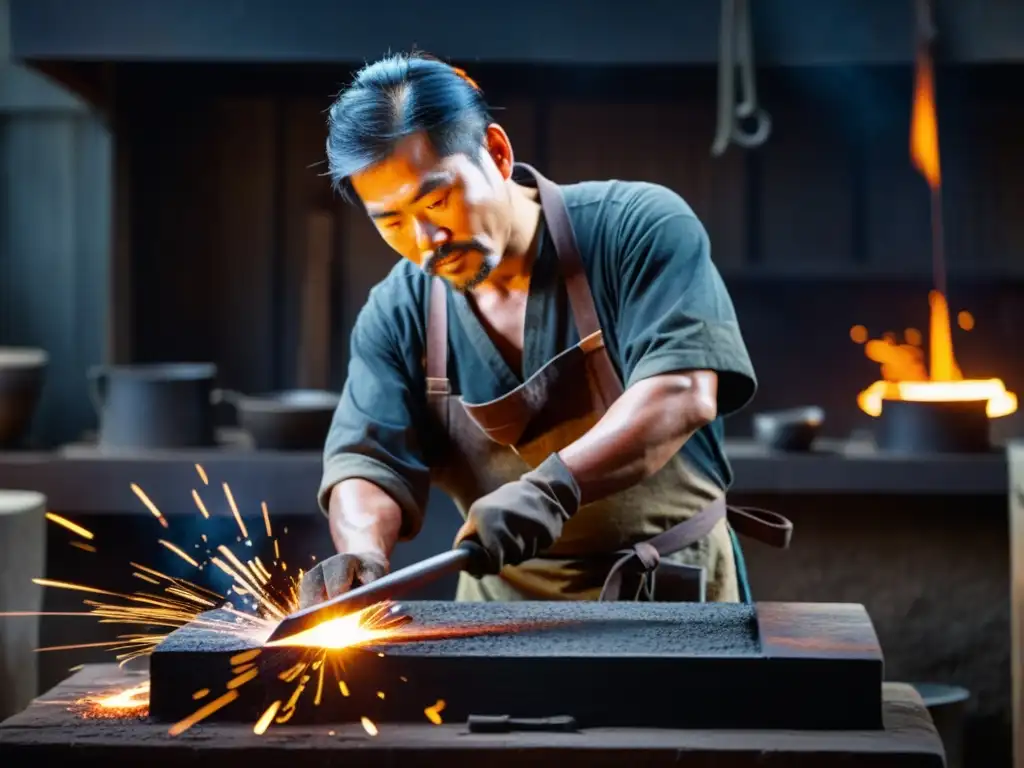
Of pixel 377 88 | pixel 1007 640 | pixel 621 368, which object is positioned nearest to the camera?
pixel 377 88

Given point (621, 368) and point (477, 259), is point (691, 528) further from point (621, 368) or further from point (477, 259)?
point (477, 259)

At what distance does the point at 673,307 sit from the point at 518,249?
0.37m

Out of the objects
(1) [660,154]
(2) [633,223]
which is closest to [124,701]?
(2) [633,223]

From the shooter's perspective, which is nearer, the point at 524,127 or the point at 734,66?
the point at 734,66

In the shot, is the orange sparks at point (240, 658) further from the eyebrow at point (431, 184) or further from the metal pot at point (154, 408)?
the metal pot at point (154, 408)

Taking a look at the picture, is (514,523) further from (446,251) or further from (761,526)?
(761,526)

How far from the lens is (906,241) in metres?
5.43

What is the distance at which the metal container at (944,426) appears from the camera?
459cm

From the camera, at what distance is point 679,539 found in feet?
9.48

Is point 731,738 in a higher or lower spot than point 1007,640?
higher

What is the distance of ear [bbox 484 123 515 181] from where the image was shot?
270 cm

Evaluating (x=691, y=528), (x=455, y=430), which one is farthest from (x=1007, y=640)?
(x=455, y=430)

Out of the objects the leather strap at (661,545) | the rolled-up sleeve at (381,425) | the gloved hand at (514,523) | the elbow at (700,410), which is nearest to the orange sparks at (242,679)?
the gloved hand at (514,523)

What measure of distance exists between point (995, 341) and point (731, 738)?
3.79 m
